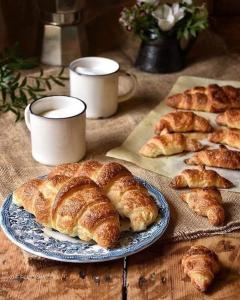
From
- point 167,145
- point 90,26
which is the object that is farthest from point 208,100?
point 90,26

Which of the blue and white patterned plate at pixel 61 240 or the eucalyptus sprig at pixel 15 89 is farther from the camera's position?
the eucalyptus sprig at pixel 15 89

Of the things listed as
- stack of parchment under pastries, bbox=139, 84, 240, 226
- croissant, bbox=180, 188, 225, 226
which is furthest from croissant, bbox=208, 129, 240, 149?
croissant, bbox=180, 188, 225, 226

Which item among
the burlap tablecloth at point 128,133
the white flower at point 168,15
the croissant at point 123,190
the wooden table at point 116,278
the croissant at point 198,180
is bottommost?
the burlap tablecloth at point 128,133

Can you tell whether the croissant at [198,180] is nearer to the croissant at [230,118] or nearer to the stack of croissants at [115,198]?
the stack of croissants at [115,198]

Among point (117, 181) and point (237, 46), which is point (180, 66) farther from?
point (117, 181)

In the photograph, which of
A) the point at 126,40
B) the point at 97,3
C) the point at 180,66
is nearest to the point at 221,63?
the point at 180,66

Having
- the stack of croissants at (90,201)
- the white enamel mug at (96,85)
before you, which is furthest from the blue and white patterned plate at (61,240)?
the white enamel mug at (96,85)

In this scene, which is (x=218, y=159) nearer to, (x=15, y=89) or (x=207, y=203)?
(x=207, y=203)
